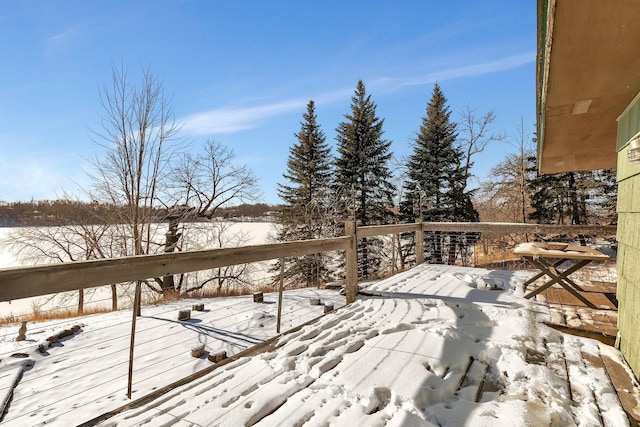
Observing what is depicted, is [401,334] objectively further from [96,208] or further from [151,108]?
[96,208]

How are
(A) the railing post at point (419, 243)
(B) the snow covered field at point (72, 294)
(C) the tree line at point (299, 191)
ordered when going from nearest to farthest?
(A) the railing post at point (419, 243) → (C) the tree line at point (299, 191) → (B) the snow covered field at point (72, 294)

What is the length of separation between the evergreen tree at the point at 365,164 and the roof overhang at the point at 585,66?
1252 cm

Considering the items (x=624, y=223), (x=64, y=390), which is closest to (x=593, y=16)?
(x=624, y=223)

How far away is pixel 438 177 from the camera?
15328 mm

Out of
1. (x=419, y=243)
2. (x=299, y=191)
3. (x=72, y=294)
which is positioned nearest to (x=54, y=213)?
(x=72, y=294)

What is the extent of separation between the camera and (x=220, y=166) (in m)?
12.6

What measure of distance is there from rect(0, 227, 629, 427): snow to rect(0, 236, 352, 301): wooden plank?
686 mm

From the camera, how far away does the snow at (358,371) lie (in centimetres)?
146

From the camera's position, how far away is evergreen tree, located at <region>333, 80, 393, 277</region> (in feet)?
50.6

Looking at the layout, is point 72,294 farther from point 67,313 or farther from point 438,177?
point 438,177

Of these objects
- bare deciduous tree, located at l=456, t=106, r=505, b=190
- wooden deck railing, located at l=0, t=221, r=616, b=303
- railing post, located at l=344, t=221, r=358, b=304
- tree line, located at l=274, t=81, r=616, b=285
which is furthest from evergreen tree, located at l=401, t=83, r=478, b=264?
wooden deck railing, located at l=0, t=221, r=616, b=303

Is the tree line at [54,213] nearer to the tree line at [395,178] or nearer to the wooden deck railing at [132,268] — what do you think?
the tree line at [395,178]

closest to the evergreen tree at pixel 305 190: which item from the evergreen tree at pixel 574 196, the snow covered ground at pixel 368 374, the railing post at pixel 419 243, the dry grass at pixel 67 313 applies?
the dry grass at pixel 67 313

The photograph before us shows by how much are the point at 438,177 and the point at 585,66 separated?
14576mm
